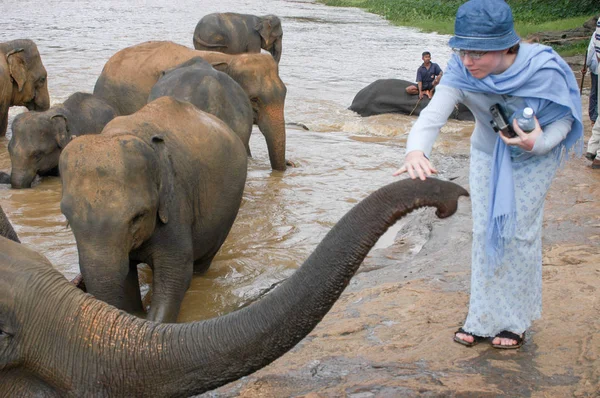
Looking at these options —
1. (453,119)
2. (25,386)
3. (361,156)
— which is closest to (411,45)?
(453,119)

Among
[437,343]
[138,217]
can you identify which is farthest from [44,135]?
[437,343]

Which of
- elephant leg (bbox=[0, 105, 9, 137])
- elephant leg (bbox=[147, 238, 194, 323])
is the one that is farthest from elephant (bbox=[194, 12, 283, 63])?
elephant leg (bbox=[147, 238, 194, 323])

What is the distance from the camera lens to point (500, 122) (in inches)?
157

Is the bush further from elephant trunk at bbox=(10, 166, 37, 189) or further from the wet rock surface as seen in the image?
the wet rock surface

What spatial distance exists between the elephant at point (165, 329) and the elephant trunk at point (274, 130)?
8.28 m

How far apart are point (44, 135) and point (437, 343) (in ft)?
24.3

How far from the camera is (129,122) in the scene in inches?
235

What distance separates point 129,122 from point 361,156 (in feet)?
23.4

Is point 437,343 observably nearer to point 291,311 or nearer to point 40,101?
point 291,311

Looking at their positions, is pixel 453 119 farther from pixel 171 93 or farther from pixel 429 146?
pixel 429 146

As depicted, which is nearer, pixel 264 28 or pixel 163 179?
pixel 163 179

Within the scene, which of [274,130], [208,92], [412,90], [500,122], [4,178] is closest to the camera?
[500,122]

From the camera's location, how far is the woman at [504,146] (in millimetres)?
3898

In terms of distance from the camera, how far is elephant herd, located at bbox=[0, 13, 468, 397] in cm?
287
